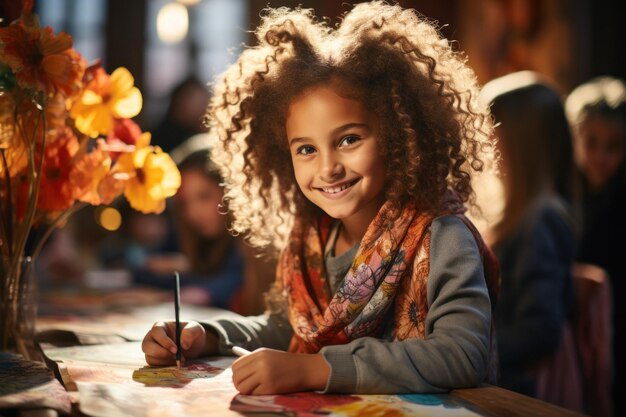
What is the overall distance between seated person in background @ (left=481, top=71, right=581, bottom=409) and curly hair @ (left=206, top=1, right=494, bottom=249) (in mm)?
809

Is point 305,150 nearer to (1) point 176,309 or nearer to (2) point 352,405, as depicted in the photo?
(1) point 176,309

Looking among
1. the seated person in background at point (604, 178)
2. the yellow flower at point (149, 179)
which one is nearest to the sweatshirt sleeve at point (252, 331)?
the yellow flower at point (149, 179)

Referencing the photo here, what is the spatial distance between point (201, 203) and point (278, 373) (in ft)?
6.57

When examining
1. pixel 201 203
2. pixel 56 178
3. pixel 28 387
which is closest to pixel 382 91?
pixel 56 178

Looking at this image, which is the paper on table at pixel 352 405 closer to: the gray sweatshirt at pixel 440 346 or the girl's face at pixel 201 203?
the gray sweatshirt at pixel 440 346

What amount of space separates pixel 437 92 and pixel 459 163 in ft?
0.37

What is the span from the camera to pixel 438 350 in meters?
0.94

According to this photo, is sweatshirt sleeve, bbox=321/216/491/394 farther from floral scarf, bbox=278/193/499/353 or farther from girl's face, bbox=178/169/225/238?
girl's face, bbox=178/169/225/238

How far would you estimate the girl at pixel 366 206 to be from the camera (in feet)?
3.09

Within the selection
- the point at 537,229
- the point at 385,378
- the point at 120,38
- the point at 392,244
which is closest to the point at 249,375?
the point at 385,378

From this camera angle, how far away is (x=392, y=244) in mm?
1081

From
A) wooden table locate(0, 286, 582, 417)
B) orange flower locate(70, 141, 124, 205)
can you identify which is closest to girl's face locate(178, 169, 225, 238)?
wooden table locate(0, 286, 582, 417)

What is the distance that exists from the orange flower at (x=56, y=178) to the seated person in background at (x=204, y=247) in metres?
1.43

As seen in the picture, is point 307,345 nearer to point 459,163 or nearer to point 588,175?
point 459,163
